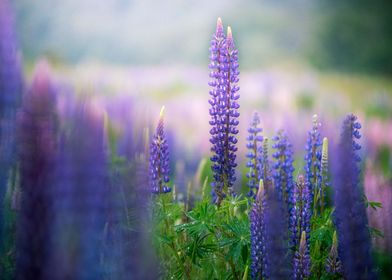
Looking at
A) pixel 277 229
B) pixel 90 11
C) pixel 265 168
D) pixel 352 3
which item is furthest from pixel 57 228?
pixel 352 3

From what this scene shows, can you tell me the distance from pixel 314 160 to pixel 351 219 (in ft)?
2.49

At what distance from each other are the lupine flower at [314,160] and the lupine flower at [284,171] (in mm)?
86

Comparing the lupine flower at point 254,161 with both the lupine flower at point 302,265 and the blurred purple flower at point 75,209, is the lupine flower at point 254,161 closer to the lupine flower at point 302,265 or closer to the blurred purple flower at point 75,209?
the lupine flower at point 302,265

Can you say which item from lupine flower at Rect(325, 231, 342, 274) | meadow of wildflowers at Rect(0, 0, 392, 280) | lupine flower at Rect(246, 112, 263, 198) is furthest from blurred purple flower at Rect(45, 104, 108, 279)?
lupine flower at Rect(246, 112, 263, 198)

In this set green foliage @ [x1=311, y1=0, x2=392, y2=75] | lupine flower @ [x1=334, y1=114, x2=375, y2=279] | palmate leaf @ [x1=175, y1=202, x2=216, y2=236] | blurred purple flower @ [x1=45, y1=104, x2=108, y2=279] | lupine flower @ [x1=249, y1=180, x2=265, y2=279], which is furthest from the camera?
green foliage @ [x1=311, y1=0, x2=392, y2=75]

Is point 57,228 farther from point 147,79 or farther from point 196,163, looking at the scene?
point 147,79

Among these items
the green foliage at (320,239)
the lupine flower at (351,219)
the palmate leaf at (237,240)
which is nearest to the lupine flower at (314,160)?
the green foliage at (320,239)

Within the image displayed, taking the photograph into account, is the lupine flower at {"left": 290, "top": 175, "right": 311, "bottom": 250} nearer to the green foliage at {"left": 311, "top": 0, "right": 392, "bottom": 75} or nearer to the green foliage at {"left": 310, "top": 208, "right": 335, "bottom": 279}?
the green foliage at {"left": 310, "top": 208, "right": 335, "bottom": 279}

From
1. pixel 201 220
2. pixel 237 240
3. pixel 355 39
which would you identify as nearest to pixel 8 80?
pixel 201 220

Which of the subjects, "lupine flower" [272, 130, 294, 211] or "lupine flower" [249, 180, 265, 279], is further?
"lupine flower" [272, 130, 294, 211]

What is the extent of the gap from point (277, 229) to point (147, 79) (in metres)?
12.2

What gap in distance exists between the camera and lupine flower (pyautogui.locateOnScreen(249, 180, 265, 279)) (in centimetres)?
181

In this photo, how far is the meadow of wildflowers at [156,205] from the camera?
1239 millimetres

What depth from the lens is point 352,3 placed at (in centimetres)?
2323
